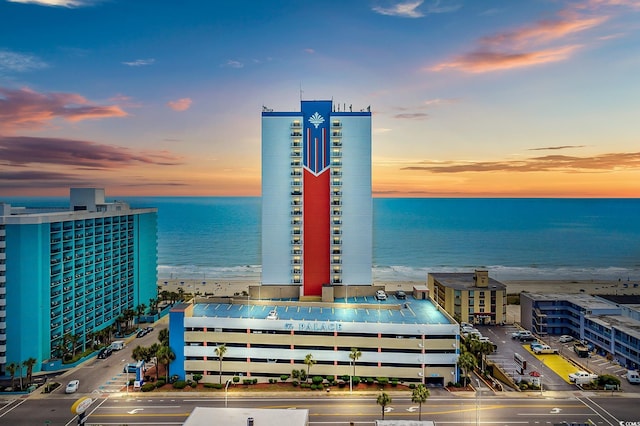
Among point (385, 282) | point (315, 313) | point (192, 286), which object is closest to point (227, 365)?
point (315, 313)

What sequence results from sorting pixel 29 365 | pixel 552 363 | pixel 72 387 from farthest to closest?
1. pixel 552 363
2. pixel 29 365
3. pixel 72 387

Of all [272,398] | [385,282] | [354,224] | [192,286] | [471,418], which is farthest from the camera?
[385,282]

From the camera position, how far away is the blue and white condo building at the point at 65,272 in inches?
2453

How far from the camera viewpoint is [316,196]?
7800 cm

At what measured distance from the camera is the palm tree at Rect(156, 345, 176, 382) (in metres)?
60.1

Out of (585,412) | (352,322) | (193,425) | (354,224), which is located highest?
(354,224)

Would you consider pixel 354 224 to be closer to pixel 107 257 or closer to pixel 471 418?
pixel 471 418

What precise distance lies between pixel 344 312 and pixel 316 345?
793 cm

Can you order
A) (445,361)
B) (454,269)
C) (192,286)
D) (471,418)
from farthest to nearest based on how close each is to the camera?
(454,269)
(192,286)
(445,361)
(471,418)

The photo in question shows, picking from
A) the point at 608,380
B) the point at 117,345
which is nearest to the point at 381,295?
the point at 608,380

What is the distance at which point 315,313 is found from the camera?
66.9 meters

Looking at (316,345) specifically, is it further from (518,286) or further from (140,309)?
(518,286)

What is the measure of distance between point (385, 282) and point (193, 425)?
385 feet

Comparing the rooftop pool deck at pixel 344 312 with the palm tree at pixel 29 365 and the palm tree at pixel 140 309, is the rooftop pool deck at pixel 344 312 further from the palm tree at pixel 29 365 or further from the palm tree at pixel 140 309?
the palm tree at pixel 140 309
